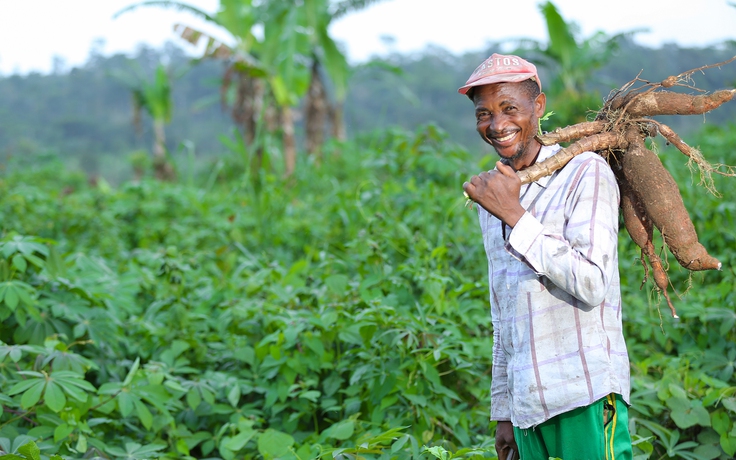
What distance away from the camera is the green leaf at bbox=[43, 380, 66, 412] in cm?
234

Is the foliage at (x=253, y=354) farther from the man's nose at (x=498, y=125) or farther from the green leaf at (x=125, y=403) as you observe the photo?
the man's nose at (x=498, y=125)

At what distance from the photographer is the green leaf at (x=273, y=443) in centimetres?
249

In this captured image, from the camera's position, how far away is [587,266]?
1517 mm

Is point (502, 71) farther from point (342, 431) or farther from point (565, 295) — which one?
point (342, 431)

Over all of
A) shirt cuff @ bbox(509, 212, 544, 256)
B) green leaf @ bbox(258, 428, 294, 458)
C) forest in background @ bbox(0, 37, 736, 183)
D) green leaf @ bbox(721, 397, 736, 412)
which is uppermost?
forest in background @ bbox(0, 37, 736, 183)

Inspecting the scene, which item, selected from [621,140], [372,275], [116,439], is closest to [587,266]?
[621,140]

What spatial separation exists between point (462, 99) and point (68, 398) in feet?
119

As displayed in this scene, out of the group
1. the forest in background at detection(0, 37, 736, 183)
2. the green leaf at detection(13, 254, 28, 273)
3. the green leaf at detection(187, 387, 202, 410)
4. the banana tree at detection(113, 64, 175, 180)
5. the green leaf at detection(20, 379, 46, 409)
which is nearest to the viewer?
the green leaf at detection(20, 379, 46, 409)

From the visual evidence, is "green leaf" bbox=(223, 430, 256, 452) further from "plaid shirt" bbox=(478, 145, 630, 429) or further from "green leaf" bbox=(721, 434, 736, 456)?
"green leaf" bbox=(721, 434, 736, 456)

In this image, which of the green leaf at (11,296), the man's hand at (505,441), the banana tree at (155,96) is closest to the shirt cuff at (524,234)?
the man's hand at (505,441)

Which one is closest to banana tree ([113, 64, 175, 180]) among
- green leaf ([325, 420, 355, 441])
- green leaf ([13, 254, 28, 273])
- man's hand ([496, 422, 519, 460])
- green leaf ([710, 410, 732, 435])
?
green leaf ([13, 254, 28, 273])

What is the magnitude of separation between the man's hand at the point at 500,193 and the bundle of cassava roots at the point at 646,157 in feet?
0.33

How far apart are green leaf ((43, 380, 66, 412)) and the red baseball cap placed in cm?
175

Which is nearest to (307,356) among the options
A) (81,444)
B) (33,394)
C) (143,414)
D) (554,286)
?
(143,414)
